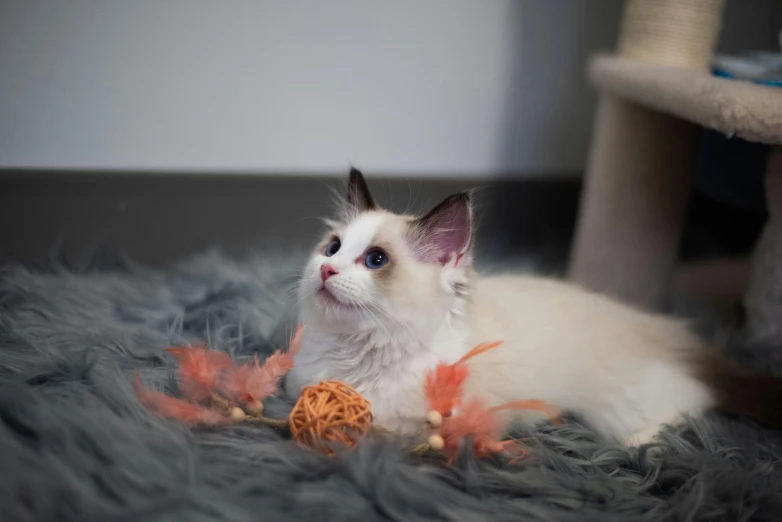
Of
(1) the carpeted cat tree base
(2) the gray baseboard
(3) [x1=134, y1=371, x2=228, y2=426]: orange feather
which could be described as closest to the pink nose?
(3) [x1=134, y1=371, x2=228, y2=426]: orange feather

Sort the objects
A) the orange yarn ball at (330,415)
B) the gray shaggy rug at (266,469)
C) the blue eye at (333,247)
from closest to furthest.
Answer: the gray shaggy rug at (266,469), the orange yarn ball at (330,415), the blue eye at (333,247)

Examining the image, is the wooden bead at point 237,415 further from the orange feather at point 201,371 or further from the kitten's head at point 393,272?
the kitten's head at point 393,272

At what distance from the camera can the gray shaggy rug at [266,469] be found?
696 millimetres

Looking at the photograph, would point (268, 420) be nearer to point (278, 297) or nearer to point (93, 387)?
point (93, 387)

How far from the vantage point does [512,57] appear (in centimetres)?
185

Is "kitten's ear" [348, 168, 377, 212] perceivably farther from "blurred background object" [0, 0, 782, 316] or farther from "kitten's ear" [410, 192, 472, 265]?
"blurred background object" [0, 0, 782, 316]

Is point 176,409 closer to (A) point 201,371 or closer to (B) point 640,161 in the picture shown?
(A) point 201,371

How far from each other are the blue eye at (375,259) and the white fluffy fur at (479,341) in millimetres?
11

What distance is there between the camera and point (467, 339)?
919 mm

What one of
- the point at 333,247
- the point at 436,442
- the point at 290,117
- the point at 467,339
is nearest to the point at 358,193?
the point at 333,247

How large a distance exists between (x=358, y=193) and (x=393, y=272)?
0.19m

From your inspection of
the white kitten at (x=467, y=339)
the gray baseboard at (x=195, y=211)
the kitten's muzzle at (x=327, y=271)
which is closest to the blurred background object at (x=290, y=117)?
the gray baseboard at (x=195, y=211)

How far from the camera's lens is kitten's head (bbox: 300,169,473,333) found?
843 mm

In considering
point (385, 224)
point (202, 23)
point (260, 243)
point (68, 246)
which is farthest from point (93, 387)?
point (202, 23)
